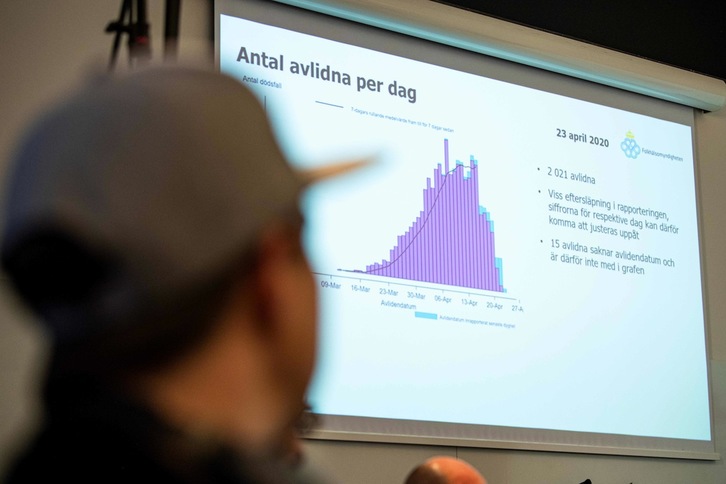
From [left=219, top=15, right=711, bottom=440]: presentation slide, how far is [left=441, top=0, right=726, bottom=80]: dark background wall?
1.18 feet

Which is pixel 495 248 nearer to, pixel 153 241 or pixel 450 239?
pixel 450 239

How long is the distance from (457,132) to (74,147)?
3.81 metres

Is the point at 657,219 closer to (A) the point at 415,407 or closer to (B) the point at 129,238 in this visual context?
(A) the point at 415,407

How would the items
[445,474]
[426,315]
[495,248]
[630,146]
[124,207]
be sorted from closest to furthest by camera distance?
[124,207] < [445,474] < [426,315] < [495,248] < [630,146]

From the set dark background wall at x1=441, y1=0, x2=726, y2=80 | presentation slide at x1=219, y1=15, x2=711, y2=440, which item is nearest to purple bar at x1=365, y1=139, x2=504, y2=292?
presentation slide at x1=219, y1=15, x2=711, y2=440

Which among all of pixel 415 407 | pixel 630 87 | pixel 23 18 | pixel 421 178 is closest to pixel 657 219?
pixel 630 87

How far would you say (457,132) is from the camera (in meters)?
4.32

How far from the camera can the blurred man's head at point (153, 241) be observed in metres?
0.56

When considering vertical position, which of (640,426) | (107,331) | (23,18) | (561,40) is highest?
(561,40)

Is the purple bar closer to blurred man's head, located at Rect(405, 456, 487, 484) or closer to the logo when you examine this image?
the logo

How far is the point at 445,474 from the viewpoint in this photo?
8.06 feet

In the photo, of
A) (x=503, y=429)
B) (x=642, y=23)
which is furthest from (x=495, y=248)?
(x=642, y=23)

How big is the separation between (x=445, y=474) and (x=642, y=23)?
128 inches

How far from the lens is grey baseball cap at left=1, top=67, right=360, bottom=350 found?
556 mm
